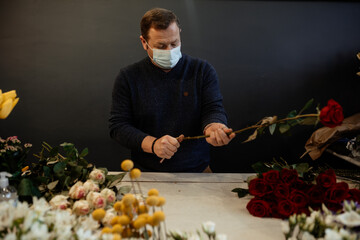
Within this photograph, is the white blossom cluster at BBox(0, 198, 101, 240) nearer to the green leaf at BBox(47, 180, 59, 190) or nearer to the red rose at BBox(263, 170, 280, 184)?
the green leaf at BBox(47, 180, 59, 190)

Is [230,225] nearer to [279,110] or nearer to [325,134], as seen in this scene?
[325,134]

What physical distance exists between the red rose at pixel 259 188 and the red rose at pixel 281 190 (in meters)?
0.03

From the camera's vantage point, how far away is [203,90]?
1.92m

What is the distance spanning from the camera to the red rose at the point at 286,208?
3.30 ft

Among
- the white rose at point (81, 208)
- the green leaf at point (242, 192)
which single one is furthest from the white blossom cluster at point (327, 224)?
the white rose at point (81, 208)

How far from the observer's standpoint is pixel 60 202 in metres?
1.00

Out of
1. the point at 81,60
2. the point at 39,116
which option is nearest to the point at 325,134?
the point at 81,60

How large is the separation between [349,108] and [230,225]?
6.07ft

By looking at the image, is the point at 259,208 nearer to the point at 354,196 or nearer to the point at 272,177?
the point at 272,177

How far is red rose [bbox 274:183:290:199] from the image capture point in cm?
106

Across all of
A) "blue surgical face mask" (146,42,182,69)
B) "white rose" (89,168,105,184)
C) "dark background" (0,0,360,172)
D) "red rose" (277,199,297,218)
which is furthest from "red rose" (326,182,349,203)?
"dark background" (0,0,360,172)

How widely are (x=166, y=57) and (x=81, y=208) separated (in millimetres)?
1076

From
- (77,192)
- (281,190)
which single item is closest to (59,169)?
(77,192)

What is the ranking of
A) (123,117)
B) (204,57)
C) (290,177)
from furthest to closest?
(204,57)
(123,117)
(290,177)
